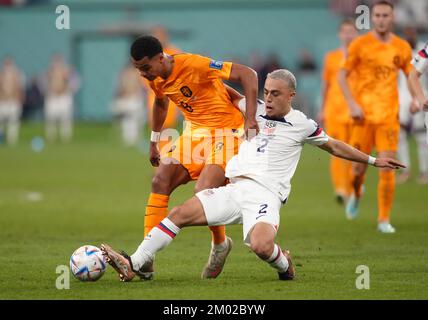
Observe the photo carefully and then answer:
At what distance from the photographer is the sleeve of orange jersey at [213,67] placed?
9.01 metres

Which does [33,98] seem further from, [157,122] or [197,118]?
[197,118]

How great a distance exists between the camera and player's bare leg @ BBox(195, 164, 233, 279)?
8.88 meters

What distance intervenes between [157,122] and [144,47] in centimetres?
132

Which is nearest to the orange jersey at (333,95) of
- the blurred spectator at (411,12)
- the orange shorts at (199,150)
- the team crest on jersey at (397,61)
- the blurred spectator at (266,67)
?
the team crest on jersey at (397,61)

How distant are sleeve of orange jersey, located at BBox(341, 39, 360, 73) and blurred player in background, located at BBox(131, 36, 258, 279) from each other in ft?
11.3

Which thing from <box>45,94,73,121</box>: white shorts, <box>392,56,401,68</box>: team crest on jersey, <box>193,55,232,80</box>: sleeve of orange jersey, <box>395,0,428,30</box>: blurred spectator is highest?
<box>193,55,232,80</box>: sleeve of orange jersey

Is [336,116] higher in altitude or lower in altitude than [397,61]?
lower

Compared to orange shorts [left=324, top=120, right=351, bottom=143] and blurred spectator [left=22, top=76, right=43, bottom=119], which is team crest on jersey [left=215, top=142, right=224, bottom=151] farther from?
blurred spectator [left=22, top=76, right=43, bottom=119]

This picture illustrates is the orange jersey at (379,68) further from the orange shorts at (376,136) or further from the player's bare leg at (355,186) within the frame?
the player's bare leg at (355,186)

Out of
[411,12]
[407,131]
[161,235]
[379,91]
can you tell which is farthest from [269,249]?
[411,12]

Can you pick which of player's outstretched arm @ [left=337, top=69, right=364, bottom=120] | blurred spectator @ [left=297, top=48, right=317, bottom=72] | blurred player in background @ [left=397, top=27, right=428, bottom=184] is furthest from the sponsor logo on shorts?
blurred spectator @ [left=297, top=48, right=317, bottom=72]

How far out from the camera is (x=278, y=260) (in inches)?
A: 329

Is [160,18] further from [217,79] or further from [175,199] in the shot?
[217,79]

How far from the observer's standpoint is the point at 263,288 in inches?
319
